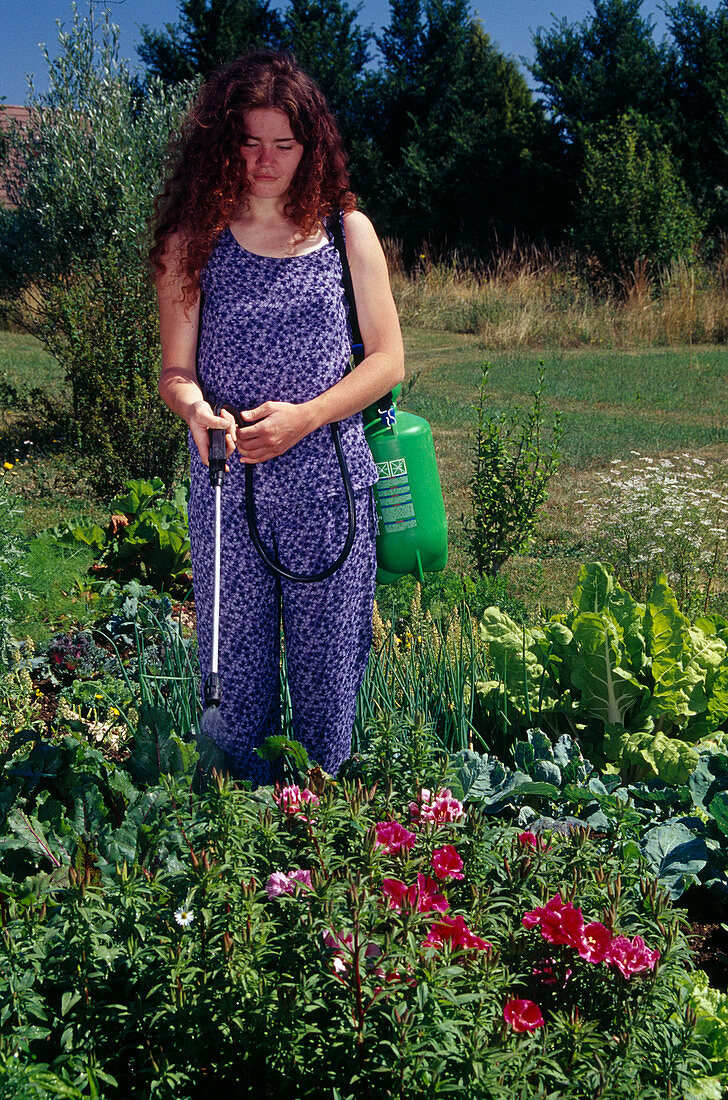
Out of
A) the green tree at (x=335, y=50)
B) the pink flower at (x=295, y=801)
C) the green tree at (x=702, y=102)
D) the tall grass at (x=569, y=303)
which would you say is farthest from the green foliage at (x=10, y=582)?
the green tree at (x=335, y=50)

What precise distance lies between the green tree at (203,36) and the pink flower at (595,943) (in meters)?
26.8

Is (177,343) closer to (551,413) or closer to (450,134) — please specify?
(551,413)

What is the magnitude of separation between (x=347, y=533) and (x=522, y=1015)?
111 centimetres

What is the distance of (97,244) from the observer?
7.16m

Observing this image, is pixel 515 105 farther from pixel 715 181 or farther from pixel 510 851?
pixel 510 851

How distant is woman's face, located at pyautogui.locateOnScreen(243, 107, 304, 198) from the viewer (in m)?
2.01

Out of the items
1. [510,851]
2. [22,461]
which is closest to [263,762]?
[510,851]

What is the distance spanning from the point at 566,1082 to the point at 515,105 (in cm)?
2588

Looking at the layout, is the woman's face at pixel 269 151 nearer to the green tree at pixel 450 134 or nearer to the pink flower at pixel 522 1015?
the pink flower at pixel 522 1015

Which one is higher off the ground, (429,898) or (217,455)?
(217,455)

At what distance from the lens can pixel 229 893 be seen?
1.47 m

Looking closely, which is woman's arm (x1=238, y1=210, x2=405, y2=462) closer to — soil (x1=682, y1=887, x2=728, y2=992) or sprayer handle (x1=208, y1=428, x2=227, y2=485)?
sprayer handle (x1=208, y1=428, x2=227, y2=485)

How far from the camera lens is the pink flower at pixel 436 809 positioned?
5.70 feet

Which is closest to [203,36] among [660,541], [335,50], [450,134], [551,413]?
[335,50]
